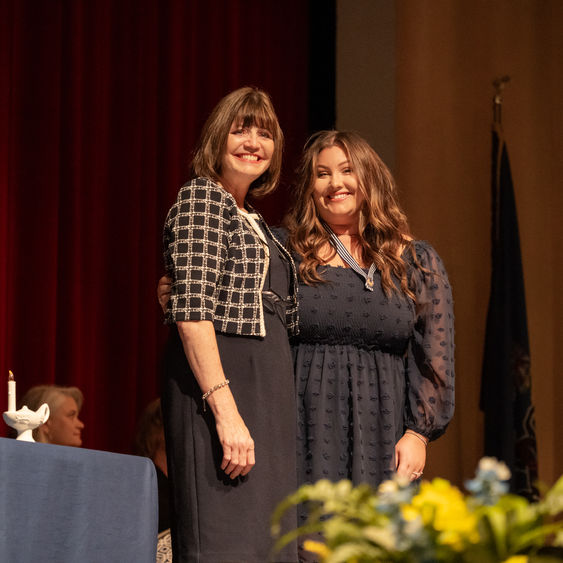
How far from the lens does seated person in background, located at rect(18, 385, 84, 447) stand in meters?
3.88

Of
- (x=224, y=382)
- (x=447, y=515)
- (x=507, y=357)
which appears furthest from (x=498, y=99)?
(x=447, y=515)

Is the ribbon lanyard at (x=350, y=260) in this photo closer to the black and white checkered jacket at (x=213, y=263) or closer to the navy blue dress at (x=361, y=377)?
the navy blue dress at (x=361, y=377)

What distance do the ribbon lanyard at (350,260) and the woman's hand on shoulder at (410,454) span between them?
0.38 m

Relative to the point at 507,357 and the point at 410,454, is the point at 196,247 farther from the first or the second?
the point at 507,357

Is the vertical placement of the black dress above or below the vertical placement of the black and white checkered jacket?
below

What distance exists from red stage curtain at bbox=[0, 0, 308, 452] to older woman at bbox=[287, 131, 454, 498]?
1726 mm

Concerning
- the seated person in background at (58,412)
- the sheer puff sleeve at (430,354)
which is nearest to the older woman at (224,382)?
the sheer puff sleeve at (430,354)

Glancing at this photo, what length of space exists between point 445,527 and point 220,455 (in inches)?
56.1

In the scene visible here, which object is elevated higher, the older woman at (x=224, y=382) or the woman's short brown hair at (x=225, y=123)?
the woman's short brown hair at (x=225, y=123)

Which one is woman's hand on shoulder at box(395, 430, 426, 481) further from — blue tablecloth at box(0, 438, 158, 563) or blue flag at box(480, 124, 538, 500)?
blue flag at box(480, 124, 538, 500)

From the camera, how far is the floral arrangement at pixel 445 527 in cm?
81

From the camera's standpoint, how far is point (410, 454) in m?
2.48

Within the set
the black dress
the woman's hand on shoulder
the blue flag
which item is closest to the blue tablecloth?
the black dress

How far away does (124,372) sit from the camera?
14.3 feet
